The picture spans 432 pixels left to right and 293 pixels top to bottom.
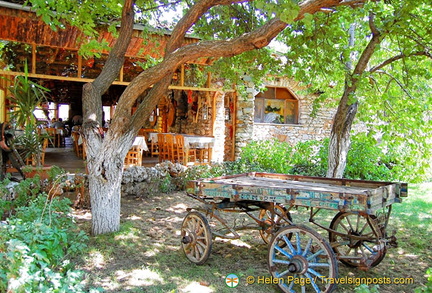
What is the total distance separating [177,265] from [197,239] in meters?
0.39

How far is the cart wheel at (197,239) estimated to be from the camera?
4.43 metres

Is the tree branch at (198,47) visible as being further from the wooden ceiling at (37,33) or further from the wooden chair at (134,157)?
the wooden chair at (134,157)

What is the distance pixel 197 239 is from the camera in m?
4.55

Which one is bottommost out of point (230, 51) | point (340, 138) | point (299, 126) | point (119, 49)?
point (340, 138)

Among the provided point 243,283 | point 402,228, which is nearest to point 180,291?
point 243,283

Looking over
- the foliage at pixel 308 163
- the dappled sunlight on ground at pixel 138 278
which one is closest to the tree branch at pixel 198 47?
the dappled sunlight on ground at pixel 138 278

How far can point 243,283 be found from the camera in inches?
160

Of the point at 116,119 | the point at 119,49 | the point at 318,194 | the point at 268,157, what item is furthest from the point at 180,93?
the point at 318,194

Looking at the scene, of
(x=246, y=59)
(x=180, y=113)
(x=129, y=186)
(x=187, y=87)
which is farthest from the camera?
(x=180, y=113)

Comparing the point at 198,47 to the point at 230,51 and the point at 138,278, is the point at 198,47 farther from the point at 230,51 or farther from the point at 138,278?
the point at 138,278

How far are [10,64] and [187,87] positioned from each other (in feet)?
14.0

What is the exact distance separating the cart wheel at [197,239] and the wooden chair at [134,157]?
5802mm

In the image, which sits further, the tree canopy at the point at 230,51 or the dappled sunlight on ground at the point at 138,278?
the tree canopy at the point at 230,51

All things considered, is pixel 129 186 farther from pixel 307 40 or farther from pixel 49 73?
pixel 307 40
